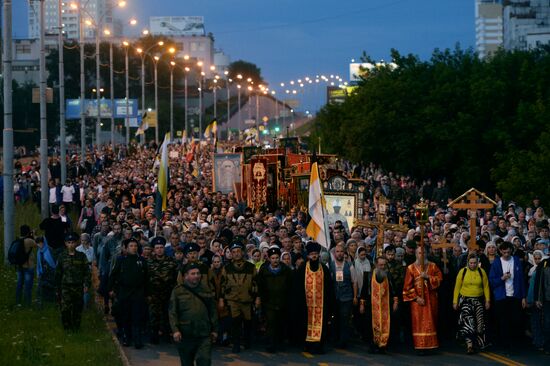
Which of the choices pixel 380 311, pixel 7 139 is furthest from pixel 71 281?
pixel 7 139

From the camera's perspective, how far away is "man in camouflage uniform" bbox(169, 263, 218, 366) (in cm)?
1372

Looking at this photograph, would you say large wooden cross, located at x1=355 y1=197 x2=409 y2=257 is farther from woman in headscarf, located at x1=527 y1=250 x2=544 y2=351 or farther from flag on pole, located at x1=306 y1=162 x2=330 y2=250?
woman in headscarf, located at x1=527 y1=250 x2=544 y2=351

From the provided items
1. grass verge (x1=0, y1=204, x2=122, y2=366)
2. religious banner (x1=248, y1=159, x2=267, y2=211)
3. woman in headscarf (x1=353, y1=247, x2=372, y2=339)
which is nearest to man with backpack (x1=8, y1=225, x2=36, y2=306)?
grass verge (x1=0, y1=204, x2=122, y2=366)

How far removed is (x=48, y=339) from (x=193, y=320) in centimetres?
510

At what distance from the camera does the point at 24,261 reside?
71.5 ft

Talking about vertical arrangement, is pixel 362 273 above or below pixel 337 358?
above

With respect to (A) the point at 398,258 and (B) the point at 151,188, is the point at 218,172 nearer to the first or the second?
(B) the point at 151,188

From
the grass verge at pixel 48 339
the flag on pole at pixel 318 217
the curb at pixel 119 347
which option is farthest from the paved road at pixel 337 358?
the flag on pole at pixel 318 217

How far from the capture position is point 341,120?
68.4 m

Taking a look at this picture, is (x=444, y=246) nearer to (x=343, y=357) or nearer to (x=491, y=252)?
(x=491, y=252)

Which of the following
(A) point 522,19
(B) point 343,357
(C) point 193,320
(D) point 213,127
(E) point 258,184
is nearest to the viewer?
(C) point 193,320

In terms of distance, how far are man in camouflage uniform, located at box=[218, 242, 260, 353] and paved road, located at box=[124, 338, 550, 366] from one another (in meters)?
0.40

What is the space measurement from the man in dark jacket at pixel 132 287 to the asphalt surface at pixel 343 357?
1.16 feet

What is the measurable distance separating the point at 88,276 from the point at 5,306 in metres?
2.98
